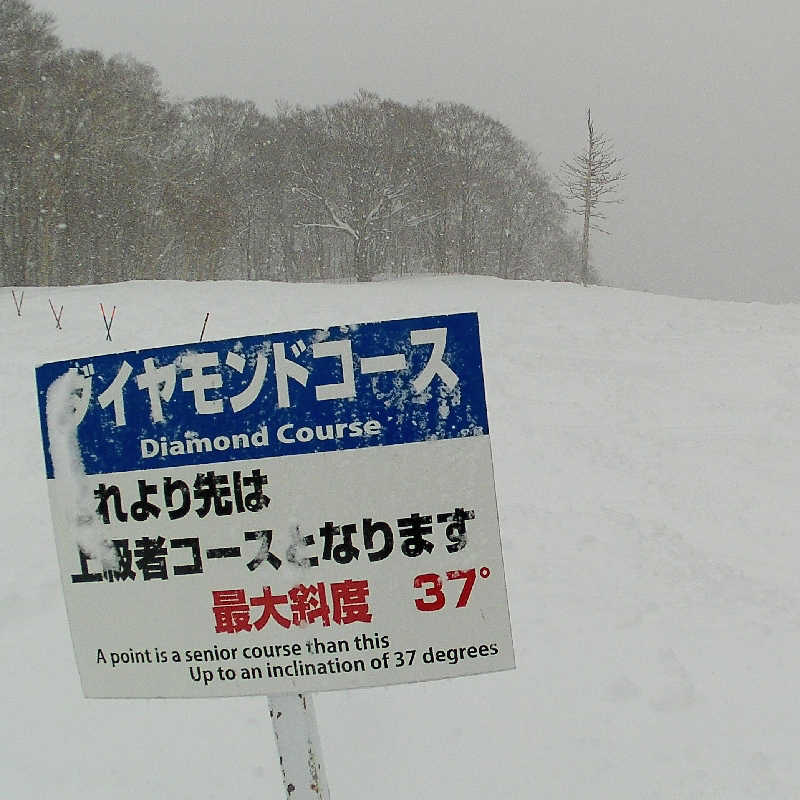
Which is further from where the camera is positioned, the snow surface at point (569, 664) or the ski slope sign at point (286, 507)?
the snow surface at point (569, 664)

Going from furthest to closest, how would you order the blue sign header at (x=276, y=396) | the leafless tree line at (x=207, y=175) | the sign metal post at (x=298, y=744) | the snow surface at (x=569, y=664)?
1. the leafless tree line at (x=207, y=175)
2. the snow surface at (x=569, y=664)
3. the sign metal post at (x=298, y=744)
4. the blue sign header at (x=276, y=396)

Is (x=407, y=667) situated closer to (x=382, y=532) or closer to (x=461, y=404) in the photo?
(x=382, y=532)

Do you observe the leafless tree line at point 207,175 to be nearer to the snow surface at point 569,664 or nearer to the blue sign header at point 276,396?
the snow surface at point 569,664

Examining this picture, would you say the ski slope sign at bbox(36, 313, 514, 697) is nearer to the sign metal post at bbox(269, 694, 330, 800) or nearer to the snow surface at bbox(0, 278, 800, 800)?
the sign metal post at bbox(269, 694, 330, 800)

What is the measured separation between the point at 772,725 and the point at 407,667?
2310mm

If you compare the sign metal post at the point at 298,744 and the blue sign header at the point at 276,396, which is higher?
the blue sign header at the point at 276,396

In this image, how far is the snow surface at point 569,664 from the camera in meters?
3.01

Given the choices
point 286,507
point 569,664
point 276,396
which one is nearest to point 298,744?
point 286,507

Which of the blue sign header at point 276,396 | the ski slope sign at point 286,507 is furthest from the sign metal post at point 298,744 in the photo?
the blue sign header at point 276,396

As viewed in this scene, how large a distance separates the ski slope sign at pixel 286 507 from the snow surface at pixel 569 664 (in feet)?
4.61

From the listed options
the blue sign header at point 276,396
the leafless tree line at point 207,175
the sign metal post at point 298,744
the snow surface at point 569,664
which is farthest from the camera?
the leafless tree line at point 207,175

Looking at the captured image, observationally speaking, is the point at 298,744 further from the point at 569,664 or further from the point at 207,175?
the point at 207,175

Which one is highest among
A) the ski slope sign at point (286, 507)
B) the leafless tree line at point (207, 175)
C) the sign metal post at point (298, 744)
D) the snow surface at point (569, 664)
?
the leafless tree line at point (207, 175)

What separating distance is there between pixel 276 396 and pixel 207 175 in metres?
34.7
